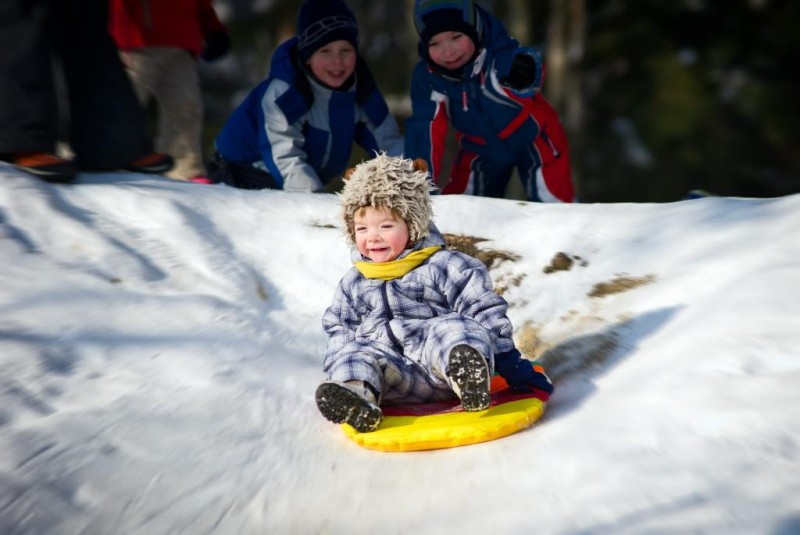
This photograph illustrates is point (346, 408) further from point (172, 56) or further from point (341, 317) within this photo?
point (172, 56)

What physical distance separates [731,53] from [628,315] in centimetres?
817

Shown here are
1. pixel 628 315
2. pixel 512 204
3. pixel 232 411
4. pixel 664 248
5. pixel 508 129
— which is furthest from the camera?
pixel 508 129

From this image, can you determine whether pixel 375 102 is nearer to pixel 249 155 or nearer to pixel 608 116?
pixel 249 155

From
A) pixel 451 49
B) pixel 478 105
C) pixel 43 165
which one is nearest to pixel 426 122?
pixel 478 105

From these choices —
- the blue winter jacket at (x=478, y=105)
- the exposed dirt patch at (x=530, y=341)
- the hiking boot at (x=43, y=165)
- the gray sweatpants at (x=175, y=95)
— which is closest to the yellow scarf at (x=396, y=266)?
the exposed dirt patch at (x=530, y=341)

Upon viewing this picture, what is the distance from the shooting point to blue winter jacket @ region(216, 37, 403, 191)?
370 centimetres

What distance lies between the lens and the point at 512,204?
10.2 feet

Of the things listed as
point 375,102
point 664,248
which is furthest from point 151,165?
point 664,248

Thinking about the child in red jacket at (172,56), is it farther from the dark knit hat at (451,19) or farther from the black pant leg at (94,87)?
the dark knit hat at (451,19)

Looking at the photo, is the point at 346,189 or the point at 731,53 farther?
the point at 731,53

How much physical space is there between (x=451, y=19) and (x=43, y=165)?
1847 mm

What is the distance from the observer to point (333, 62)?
146 inches

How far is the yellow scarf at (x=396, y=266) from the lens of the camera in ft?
7.18

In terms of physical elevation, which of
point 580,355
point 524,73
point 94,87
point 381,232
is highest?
point 524,73
